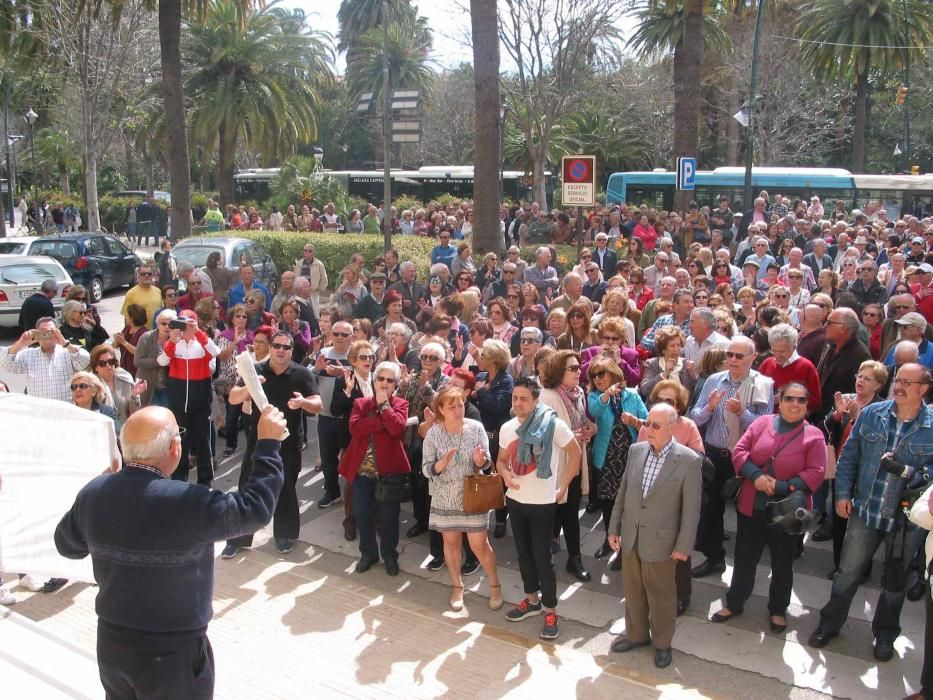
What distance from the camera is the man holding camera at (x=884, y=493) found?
17.5ft

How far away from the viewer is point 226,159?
107 feet

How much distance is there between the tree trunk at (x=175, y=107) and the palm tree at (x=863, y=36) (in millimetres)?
27291

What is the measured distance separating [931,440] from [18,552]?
5.91 meters

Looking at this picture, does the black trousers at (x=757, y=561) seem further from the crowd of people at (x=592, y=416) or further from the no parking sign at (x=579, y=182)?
the no parking sign at (x=579, y=182)

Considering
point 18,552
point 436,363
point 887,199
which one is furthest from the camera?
point 887,199

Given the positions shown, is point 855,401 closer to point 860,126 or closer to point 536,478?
point 536,478

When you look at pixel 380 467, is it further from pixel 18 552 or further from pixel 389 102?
pixel 389 102

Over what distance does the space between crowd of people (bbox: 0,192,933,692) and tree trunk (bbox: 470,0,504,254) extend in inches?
231

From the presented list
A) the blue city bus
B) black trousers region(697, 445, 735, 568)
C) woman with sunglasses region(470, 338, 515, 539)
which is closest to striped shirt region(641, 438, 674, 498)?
black trousers region(697, 445, 735, 568)

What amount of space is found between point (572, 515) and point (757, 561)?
1386 mm

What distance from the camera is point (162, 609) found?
3.33m

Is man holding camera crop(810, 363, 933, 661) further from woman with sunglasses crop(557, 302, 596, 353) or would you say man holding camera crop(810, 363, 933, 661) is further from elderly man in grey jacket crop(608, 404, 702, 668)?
woman with sunglasses crop(557, 302, 596, 353)

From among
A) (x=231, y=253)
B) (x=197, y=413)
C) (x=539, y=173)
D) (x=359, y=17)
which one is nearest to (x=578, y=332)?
(x=197, y=413)

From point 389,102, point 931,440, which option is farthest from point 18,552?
point 389,102
